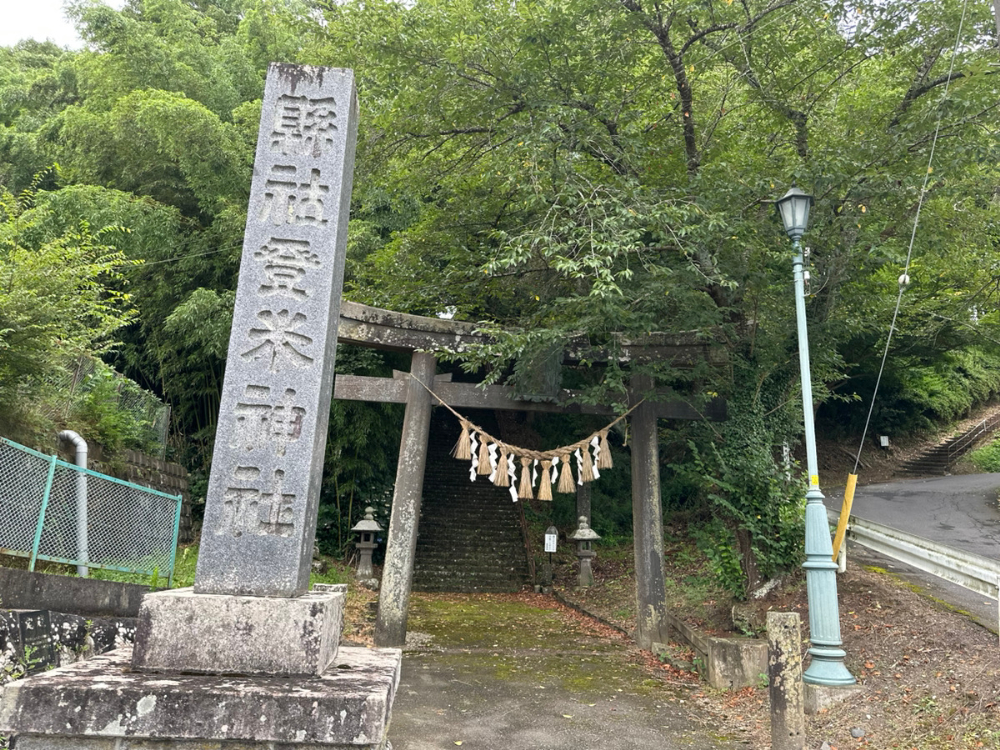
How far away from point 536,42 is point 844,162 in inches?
133

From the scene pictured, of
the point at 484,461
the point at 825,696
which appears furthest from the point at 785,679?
the point at 484,461

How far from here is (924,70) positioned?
753cm

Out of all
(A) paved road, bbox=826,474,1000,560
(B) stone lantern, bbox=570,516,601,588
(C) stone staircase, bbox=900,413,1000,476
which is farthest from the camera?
(C) stone staircase, bbox=900,413,1000,476

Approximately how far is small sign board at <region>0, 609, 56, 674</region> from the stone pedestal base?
53.5 inches

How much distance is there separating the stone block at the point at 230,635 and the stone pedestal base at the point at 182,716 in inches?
9.0

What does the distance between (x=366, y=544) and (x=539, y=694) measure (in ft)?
24.6

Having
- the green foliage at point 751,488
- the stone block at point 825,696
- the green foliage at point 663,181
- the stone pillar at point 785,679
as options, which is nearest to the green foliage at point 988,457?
the green foliage at point 663,181

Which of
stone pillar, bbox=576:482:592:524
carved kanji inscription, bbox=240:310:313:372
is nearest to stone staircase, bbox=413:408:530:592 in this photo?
stone pillar, bbox=576:482:592:524

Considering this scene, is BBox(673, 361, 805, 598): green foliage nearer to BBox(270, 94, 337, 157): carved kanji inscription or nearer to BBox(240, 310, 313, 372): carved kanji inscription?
BBox(240, 310, 313, 372): carved kanji inscription

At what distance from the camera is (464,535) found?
15633mm

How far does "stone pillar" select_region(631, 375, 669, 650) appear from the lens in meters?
8.41

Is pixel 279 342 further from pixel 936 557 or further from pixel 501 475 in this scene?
A: pixel 936 557

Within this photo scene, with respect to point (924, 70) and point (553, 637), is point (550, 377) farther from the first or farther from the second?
point (924, 70)

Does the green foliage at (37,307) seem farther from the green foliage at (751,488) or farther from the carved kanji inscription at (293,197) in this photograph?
the green foliage at (751,488)
